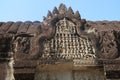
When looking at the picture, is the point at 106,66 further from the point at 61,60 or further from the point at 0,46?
the point at 0,46

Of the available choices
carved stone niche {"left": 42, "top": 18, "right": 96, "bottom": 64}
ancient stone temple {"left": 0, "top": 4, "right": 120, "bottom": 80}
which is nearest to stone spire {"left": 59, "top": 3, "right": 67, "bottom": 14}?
ancient stone temple {"left": 0, "top": 4, "right": 120, "bottom": 80}

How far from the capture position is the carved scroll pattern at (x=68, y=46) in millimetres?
6410

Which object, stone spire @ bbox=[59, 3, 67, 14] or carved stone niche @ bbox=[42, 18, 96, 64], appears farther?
stone spire @ bbox=[59, 3, 67, 14]

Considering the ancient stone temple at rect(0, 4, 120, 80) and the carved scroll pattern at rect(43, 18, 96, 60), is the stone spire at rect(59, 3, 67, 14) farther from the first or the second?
the carved scroll pattern at rect(43, 18, 96, 60)

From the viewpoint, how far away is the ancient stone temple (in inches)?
243

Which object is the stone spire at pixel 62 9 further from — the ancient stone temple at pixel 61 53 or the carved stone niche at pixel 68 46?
the carved stone niche at pixel 68 46

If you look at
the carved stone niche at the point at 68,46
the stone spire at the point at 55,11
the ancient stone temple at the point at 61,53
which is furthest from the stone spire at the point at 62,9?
the carved stone niche at the point at 68,46

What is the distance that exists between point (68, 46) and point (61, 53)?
283mm

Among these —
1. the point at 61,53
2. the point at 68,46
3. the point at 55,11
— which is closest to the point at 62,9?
→ the point at 55,11

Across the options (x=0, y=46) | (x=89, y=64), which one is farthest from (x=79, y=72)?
(x=0, y=46)

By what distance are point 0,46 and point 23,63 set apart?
31.2 inches

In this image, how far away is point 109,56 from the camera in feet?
20.9

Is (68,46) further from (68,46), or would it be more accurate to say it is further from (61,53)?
(61,53)

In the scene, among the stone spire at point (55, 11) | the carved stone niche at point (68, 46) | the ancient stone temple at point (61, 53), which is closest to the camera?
the ancient stone temple at point (61, 53)
